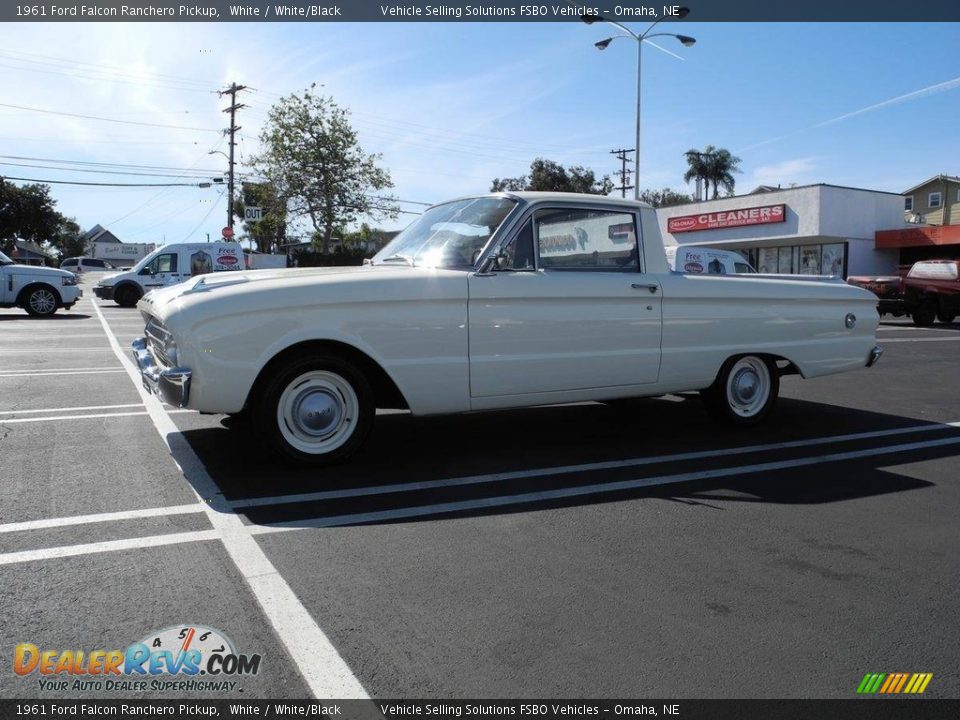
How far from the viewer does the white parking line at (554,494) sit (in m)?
4.10

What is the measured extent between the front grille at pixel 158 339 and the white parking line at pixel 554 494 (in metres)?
1.56

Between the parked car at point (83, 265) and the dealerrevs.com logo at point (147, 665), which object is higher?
A: the parked car at point (83, 265)

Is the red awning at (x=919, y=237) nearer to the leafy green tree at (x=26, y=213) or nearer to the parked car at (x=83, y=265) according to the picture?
the leafy green tree at (x=26, y=213)

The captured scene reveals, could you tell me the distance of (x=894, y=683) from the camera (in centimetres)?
264

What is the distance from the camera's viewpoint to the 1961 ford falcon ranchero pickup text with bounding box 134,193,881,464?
4.81 m

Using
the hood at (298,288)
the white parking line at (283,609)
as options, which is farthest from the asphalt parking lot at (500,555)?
the hood at (298,288)

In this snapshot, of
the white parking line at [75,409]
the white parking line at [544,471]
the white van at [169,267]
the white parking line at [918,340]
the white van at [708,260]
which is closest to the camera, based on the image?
the white parking line at [544,471]

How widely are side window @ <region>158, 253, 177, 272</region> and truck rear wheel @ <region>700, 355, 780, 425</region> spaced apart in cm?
2104

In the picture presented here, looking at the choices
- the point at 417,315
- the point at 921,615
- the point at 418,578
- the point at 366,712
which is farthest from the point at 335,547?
the point at 921,615

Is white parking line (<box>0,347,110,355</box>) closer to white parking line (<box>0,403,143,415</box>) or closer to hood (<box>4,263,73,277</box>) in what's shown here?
white parking line (<box>0,403,143,415</box>)

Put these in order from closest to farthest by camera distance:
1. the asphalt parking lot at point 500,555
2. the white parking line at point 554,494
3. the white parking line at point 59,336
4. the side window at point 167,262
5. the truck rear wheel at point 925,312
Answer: the asphalt parking lot at point 500,555, the white parking line at point 554,494, the white parking line at point 59,336, the truck rear wheel at point 925,312, the side window at point 167,262

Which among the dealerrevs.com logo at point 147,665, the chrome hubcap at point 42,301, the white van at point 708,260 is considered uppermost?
the white van at point 708,260

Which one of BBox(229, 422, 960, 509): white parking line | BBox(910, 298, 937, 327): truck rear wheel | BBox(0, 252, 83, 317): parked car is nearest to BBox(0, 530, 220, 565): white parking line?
BBox(229, 422, 960, 509): white parking line

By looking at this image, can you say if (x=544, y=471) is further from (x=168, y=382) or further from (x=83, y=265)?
(x=83, y=265)
